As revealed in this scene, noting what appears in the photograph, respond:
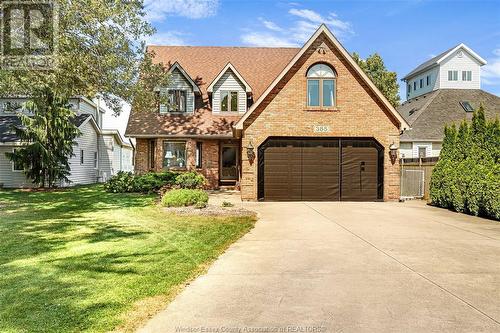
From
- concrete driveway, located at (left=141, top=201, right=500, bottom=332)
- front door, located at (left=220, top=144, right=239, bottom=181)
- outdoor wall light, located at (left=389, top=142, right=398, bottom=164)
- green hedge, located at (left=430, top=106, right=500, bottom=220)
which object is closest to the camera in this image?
concrete driveway, located at (left=141, top=201, right=500, bottom=332)

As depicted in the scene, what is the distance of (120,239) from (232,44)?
75.2 feet

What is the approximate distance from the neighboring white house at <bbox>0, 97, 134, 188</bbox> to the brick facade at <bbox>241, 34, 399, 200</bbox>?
44.3ft

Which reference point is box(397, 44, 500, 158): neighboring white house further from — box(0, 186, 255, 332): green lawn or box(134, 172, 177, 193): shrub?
box(0, 186, 255, 332): green lawn

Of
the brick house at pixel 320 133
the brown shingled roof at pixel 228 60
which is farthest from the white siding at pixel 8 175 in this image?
the brick house at pixel 320 133

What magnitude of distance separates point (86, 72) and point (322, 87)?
410 inches

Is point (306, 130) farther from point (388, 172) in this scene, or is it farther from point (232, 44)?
point (232, 44)

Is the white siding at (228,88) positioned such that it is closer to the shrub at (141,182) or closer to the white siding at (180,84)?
the white siding at (180,84)

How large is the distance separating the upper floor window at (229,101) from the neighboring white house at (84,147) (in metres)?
9.97

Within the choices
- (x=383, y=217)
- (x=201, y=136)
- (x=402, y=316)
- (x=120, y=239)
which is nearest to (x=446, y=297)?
(x=402, y=316)

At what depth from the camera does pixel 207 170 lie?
76.9 feet

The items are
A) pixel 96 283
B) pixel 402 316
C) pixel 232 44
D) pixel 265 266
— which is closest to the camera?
pixel 402 316

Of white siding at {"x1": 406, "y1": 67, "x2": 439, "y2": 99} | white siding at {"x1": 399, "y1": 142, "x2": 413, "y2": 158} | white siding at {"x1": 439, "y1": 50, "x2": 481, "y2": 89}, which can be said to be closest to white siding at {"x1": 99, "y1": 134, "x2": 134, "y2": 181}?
white siding at {"x1": 399, "y1": 142, "x2": 413, "y2": 158}

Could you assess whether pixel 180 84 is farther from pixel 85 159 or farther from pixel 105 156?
pixel 105 156

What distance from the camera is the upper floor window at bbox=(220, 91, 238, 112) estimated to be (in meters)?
23.6
